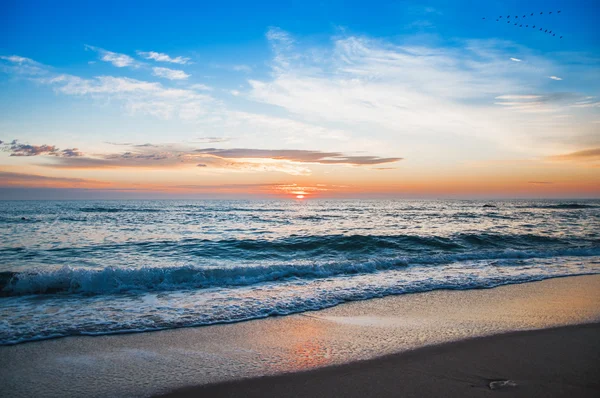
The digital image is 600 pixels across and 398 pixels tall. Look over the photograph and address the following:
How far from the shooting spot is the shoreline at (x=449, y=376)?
3.99 meters

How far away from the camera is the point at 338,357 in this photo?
4980 millimetres

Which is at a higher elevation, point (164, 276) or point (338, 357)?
point (338, 357)

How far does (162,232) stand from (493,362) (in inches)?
916

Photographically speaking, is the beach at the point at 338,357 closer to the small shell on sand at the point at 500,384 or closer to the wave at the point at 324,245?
the small shell on sand at the point at 500,384

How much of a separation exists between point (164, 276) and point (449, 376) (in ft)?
30.7

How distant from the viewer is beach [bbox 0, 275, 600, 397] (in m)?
4.12

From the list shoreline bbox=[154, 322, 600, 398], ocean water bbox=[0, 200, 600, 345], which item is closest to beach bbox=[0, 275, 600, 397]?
shoreline bbox=[154, 322, 600, 398]

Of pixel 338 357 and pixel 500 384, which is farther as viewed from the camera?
pixel 338 357

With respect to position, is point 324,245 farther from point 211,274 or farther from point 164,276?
point 164,276

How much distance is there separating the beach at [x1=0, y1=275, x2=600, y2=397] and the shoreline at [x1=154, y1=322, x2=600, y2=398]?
0.04ft

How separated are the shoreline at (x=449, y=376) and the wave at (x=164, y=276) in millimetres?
6622

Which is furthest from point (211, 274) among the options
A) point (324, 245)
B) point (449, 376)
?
point (324, 245)

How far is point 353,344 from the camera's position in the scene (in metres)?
5.50

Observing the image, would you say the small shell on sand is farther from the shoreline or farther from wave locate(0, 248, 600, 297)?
wave locate(0, 248, 600, 297)
